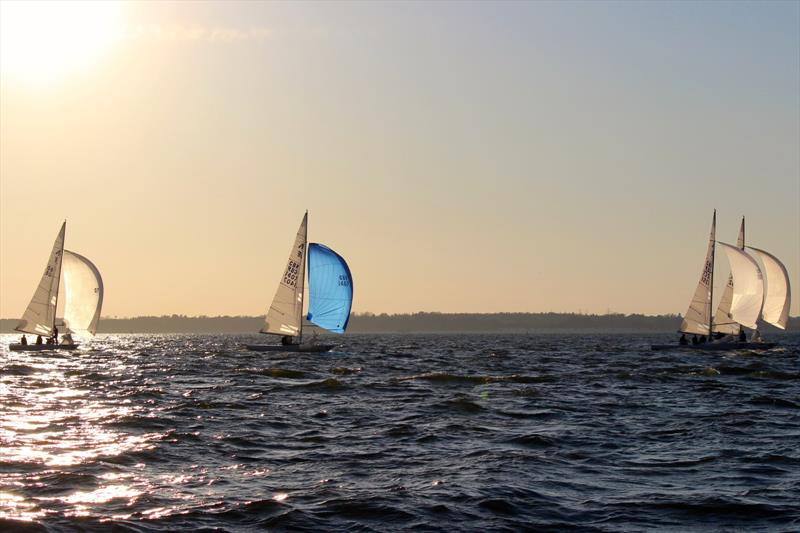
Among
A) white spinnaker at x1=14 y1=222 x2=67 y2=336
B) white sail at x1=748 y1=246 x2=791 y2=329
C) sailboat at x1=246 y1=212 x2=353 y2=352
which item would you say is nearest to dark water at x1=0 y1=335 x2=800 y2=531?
sailboat at x1=246 y1=212 x2=353 y2=352

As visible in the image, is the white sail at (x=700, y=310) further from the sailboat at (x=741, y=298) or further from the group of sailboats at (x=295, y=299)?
the group of sailboats at (x=295, y=299)

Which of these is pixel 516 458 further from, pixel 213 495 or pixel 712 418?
pixel 712 418

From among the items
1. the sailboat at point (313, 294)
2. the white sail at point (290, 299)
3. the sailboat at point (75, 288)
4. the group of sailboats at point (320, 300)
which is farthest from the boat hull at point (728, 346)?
the sailboat at point (75, 288)

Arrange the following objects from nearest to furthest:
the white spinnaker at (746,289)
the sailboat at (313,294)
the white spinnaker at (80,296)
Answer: the sailboat at (313,294)
the white spinnaker at (80,296)
the white spinnaker at (746,289)

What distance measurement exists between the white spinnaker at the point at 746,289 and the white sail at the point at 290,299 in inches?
1477

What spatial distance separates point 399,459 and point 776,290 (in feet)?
227

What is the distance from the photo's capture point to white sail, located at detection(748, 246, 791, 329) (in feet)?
255

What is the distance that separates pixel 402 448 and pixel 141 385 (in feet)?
68.4

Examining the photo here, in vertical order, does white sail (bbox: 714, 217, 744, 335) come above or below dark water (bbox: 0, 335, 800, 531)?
above

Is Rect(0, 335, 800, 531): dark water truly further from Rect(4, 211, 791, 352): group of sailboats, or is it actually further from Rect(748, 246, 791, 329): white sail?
Rect(748, 246, 791, 329): white sail

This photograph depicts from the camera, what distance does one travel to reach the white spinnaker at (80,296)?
237ft

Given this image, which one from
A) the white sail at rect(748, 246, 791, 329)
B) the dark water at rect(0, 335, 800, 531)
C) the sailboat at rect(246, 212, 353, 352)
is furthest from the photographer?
the white sail at rect(748, 246, 791, 329)

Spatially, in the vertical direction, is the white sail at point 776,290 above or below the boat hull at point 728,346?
above

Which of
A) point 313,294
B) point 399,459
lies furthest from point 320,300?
point 399,459
